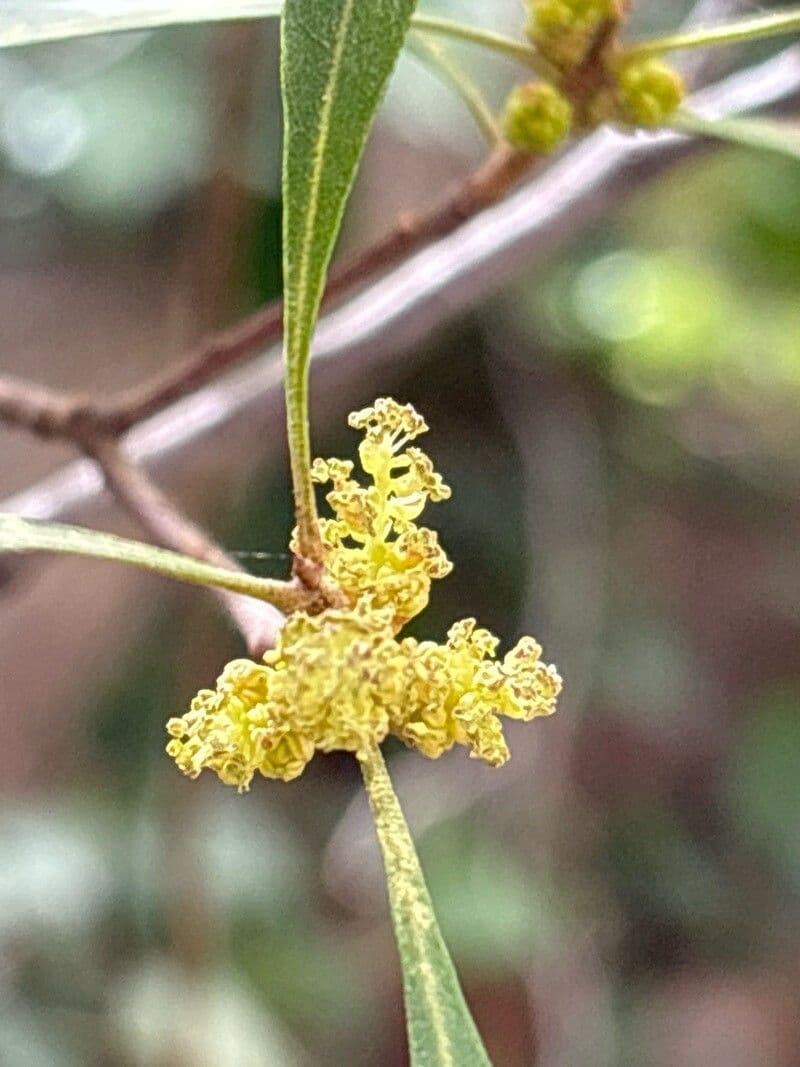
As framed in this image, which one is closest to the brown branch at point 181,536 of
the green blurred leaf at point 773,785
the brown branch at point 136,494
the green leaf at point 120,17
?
the brown branch at point 136,494

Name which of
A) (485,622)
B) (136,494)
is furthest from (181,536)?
(485,622)

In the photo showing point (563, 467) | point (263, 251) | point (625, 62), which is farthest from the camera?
point (563, 467)

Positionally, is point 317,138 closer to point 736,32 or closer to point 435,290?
point 736,32

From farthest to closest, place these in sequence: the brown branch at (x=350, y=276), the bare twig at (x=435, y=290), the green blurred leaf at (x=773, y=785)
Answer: the green blurred leaf at (x=773, y=785) → the bare twig at (x=435, y=290) → the brown branch at (x=350, y=276)

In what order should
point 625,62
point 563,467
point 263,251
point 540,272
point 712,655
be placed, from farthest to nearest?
point 712,655 < point 563,467 < point 540,272 < point 263,251 < point 625,62

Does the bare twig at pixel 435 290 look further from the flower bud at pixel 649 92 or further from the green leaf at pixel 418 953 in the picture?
the green leaf at pixel 418 953

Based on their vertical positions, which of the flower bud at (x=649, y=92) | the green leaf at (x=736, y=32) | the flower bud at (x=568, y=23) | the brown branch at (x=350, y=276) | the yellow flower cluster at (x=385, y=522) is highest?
the brown branch at (x=350, y=276)

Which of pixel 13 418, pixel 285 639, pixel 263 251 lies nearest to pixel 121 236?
pixel 263 251

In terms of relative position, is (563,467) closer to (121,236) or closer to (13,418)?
(121,236)

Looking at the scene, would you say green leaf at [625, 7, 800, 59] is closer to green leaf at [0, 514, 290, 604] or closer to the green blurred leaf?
green leaf at [0, 514, 290, 604]
